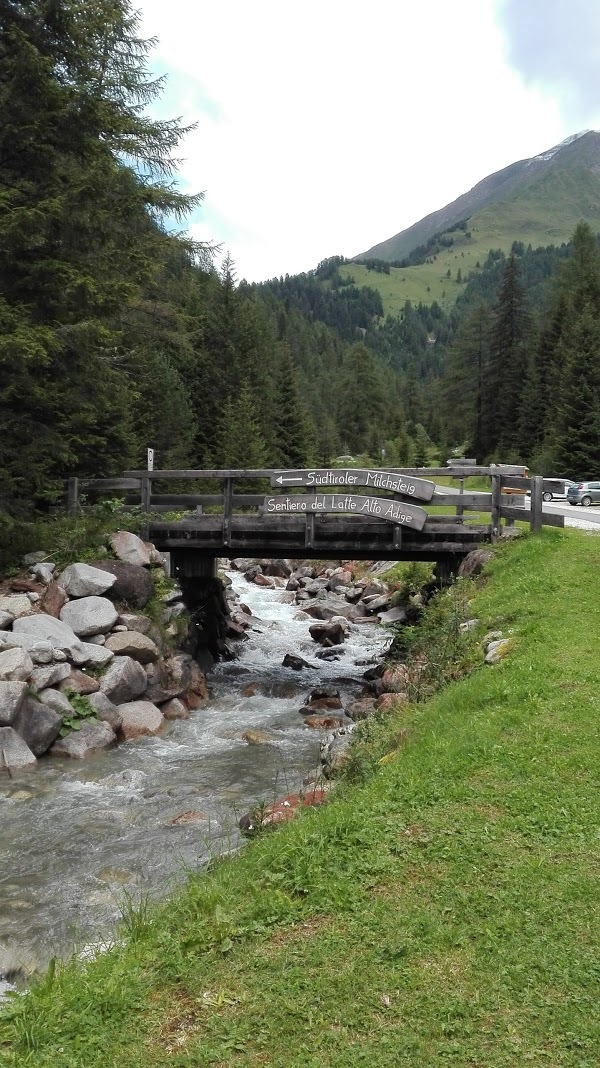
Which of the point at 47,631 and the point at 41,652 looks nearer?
the point at 41,652

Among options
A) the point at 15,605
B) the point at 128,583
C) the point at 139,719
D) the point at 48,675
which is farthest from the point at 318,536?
the point at 48,675

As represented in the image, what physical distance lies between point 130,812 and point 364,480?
846cm

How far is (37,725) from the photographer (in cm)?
1084

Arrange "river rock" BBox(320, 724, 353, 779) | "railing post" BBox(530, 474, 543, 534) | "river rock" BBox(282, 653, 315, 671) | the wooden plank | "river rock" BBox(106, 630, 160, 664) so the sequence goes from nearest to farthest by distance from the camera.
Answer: "river rock" BBox(320, 724, 353, 779), "river rock" BBox(106, 630, 160, 664), "railing post" BBox(530, 474, 543, 534), the wooden plank, "river rock" BBox(282, 653, 315, 671)

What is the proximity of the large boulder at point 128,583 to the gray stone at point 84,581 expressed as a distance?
0.86 ft

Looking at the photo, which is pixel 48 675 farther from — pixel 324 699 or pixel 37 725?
pixel 324 699

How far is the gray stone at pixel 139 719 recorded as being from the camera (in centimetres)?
1206

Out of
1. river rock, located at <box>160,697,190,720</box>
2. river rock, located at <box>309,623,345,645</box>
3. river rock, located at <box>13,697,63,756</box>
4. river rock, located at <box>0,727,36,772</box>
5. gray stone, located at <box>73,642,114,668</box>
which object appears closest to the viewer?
river rock, located at <box>0,727,36,772</box>

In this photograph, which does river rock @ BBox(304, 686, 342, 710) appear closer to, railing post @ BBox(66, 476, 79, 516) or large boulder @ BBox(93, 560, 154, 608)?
large boulder @ BBox(93, 560, 154, 608)

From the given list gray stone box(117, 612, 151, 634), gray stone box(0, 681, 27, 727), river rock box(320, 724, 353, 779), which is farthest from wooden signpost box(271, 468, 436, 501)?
gray stone box(0, 681, 27, 727)

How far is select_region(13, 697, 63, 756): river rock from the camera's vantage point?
1076 cm

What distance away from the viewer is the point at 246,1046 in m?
3.70

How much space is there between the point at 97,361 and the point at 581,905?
14.0m

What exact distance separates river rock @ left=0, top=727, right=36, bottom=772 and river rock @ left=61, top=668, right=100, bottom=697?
1.34 metres
